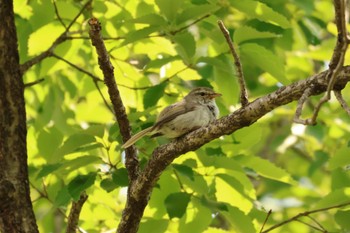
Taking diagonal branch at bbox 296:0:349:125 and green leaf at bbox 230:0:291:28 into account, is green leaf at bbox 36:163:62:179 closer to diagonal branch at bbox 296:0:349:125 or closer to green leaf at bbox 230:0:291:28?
green leaf at bbox 230:0:291:28

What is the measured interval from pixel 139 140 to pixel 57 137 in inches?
42.3

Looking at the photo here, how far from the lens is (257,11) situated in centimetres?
430

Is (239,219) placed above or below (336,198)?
below

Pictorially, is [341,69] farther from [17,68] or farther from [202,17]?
[17,68]

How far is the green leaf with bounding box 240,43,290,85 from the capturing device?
413 cm

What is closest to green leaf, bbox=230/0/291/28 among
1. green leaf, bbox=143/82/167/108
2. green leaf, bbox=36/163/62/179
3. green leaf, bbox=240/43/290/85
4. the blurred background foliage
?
the blurred background foliage

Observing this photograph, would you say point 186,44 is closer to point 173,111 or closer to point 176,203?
point 173,111

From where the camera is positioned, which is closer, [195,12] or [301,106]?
[301,106]

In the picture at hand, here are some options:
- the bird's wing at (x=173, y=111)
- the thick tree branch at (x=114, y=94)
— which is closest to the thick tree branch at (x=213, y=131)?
the thick tree branch at (x=114, y=94)

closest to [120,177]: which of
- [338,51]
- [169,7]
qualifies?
[169,7]

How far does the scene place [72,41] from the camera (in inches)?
198

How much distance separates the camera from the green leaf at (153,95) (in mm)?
4438

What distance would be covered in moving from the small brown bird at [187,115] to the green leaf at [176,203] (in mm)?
349

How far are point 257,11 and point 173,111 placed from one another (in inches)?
31.7
